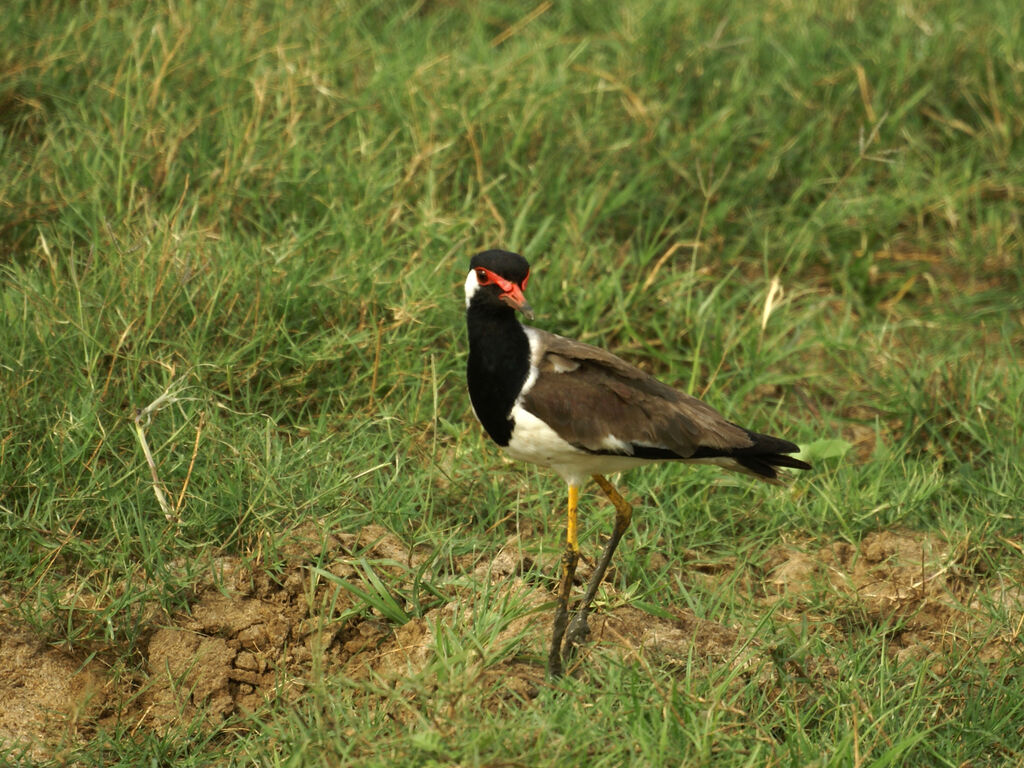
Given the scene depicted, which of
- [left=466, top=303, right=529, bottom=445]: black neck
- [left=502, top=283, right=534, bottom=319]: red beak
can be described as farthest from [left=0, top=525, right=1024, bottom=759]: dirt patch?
[left=502, top=283, right=534, bottom=319]: red beak

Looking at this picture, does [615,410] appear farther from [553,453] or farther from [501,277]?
[501,277]

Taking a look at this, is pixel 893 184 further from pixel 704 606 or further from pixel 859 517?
pixel 704 606

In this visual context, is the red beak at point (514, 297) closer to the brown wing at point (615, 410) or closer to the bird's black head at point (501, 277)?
the bird's black head at point (501, 277)

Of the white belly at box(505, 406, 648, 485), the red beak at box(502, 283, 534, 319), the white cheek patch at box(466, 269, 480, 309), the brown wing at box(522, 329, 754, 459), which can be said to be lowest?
the white belly at box(505, 406, 648, 485)

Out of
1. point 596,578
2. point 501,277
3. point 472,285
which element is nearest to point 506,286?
point 501,277

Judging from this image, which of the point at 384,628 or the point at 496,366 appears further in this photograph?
the point at 384,628

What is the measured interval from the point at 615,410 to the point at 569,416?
174 mm

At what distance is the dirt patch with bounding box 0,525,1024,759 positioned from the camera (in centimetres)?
364

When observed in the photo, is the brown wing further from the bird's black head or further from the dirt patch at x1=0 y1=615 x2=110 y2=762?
the dirt patch at x1=0 y1=615 x2=110 y2=762

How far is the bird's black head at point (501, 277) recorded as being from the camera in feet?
12.3

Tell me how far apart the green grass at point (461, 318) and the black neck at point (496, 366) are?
1.86 ft

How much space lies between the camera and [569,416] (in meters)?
3.68

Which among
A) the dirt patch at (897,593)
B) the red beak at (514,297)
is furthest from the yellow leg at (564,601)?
the dirt patch at (897,593)

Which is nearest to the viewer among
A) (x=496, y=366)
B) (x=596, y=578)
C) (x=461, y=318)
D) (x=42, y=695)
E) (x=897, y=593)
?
(x=42, y=695)
